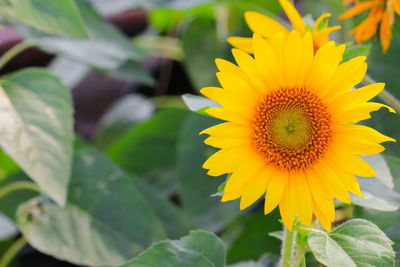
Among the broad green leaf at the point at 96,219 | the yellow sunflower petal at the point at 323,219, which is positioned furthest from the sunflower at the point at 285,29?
the broad green leaf at the point at 96,219

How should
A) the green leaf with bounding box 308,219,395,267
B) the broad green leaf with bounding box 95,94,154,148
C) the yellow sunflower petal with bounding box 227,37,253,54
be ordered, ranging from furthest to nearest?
the broad green leaf with bounding box 95,94,154,148, the yellow sunflower petal with bounding box 227,37,253,54, the green leaf with bounding box 308,219,395,267

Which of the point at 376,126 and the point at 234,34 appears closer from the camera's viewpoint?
the point at 376,126

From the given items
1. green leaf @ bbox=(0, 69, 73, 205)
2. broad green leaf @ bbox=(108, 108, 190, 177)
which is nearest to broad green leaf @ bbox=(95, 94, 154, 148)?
broad green leaf @ bbox=(108, 108, 190, 177)

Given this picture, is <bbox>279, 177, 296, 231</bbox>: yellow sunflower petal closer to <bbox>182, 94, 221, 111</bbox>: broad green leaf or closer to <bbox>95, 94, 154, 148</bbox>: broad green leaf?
<bbox>182, 94, 221, 111</bbox>: broad green leaf

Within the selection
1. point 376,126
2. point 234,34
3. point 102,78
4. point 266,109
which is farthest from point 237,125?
point 102,78

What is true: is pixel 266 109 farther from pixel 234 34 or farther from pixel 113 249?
pixel 234 34

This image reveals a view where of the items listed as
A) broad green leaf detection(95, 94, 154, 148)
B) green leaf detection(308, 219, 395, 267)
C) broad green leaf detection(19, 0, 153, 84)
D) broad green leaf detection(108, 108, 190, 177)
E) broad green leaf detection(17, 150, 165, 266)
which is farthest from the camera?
broad green leaf detection(95, 94, 154, 148)
